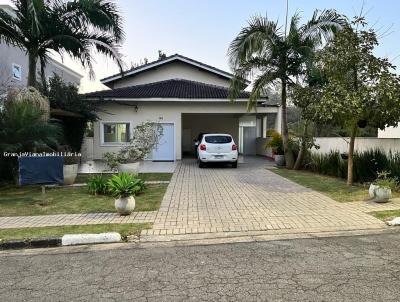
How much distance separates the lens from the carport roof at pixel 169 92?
21422mm

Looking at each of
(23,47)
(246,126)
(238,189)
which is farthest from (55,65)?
(238,189)

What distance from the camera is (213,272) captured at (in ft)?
16.2

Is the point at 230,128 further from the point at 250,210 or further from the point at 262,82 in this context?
the point at 250,210

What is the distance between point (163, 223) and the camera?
7500 mm

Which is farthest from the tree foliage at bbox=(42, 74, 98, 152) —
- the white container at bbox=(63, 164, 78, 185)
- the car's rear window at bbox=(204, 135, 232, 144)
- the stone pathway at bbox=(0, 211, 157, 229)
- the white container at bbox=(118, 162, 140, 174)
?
the stone pathway at bbox=(0, 211, 157, 229)

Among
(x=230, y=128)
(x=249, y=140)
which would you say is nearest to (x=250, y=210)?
(x=230, y=128)

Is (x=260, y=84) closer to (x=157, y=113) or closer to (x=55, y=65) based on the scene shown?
(x=157, y=113)

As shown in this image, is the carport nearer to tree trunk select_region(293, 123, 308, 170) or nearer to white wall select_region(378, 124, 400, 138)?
tree trunk select_region(293, 123, 308, 170)

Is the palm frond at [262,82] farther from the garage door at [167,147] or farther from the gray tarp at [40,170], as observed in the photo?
the gray tarp at [40,170]

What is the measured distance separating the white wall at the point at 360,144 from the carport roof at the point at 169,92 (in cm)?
650

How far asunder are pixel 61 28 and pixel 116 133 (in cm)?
934

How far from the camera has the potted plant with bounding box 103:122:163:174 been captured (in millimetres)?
13406

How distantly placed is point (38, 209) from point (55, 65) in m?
25.2

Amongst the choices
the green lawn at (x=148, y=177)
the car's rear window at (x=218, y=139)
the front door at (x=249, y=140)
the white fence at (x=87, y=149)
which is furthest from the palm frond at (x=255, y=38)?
the front door at (x=249, y=140)
